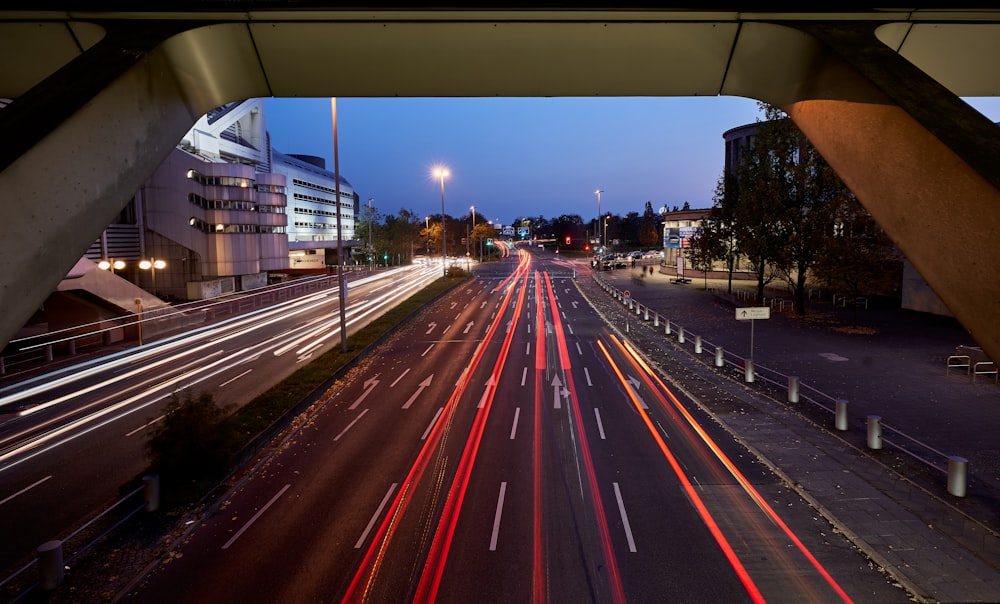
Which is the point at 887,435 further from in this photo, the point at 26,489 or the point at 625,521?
the point at 26,489

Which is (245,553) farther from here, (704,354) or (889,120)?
(704,354)

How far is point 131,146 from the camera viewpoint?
389 cm

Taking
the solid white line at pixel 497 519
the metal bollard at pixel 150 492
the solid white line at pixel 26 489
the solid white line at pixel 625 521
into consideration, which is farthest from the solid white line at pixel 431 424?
the solid white line at pixel 26 489

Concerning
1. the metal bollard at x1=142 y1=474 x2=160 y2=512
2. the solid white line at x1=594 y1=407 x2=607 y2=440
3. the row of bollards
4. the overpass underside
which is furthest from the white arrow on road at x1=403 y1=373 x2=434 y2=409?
the overpass underside

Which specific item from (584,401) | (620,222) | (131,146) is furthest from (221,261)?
(620,222)

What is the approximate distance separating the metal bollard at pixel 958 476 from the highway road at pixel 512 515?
2.94 metres

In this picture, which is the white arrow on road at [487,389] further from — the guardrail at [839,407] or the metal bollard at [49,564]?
the metal bollard at [49,564]

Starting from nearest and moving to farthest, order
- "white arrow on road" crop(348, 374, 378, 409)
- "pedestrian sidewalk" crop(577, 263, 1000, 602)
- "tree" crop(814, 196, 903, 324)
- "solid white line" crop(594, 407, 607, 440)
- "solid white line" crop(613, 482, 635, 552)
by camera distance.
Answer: "pedestrian sidewalk" crop(577, 263, 1000, 602) < "solid white line" crop(613, 482, 635, 552) < "solid white line" crop(594, 407, 607, 440) < "white arrow on road" crop(348, 374, 378, 409) < "tree" crop(814, 196, 903, 324)

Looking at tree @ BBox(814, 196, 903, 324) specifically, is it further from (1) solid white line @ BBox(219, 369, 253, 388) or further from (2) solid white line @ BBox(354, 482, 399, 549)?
(1) solid white line @ BBox(219, 369, 253, 388)

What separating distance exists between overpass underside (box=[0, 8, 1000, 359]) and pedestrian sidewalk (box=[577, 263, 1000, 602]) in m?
7.13

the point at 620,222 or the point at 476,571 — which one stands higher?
the point at 620,222

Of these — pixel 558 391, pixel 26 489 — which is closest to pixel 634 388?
pixel 558 391

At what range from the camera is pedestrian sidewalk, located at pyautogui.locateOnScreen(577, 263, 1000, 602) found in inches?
330

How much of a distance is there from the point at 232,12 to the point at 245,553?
8.60 meters
